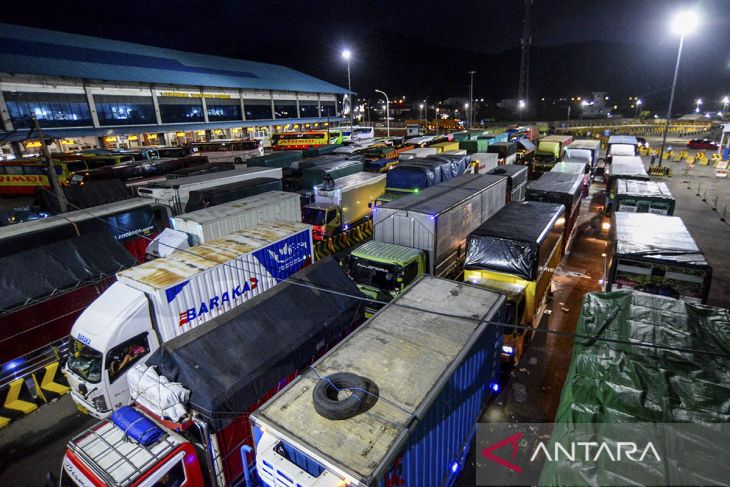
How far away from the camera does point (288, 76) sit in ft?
252

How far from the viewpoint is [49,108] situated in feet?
134

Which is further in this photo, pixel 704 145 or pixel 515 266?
pixel 704 145

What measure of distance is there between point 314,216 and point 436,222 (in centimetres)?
802

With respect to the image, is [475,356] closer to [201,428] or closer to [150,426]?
[201,428]

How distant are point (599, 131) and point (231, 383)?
289 feet

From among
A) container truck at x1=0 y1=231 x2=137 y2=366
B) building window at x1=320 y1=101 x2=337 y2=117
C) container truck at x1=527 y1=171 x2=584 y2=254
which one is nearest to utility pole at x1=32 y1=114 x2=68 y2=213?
container truck at x1=0 y1=231 x2=137 y2=366

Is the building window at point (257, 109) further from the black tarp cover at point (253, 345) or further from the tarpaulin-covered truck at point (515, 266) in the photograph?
the black tarp cover at point (253, 345)

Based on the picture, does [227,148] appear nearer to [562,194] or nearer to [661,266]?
[562,194]

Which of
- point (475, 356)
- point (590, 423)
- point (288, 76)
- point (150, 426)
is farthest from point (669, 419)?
point (288, 76)

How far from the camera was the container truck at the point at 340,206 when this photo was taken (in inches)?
718

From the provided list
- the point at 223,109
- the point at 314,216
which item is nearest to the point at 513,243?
the point at 314,216

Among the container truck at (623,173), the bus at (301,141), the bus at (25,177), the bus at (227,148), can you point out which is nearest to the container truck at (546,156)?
the container truck at (623,173)

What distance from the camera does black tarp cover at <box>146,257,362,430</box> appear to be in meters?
6.66

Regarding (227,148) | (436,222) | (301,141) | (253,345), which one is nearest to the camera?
(253,345)
